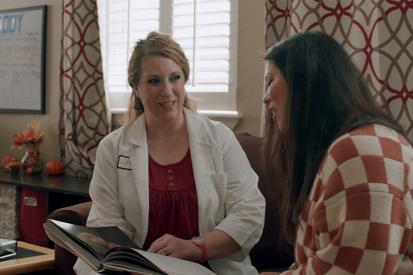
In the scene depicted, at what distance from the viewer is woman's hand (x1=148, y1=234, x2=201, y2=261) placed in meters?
1.71

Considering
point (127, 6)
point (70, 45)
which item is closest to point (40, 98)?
point (70, 45)

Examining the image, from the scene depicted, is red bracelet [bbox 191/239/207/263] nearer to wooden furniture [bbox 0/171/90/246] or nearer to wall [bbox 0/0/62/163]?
wooden furniture [bbox 0/171/90/246]

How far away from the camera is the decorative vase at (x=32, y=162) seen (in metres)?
3.51

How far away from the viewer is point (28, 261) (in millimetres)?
1878

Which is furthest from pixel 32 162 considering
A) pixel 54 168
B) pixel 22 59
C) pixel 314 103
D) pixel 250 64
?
pixel 314 103

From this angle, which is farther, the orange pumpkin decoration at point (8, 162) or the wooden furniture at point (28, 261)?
the orange pumpkin decoration at point (8, 162)

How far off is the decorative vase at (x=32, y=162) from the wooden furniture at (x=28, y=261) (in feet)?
4.73

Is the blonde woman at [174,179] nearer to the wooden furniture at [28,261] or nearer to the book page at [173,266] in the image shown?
the wooden furniture at [28,261]

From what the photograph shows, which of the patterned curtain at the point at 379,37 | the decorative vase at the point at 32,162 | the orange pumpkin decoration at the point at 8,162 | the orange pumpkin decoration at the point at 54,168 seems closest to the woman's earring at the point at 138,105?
the patterned curtain at the point at 379,37

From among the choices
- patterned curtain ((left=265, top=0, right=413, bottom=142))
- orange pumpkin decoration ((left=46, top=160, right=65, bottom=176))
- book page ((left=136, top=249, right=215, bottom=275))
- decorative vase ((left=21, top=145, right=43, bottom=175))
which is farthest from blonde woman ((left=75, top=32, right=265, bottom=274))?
decorative vase ((left=21, top=145, right=43, bottom=175))

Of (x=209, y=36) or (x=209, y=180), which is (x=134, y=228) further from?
(x=209, y=36)

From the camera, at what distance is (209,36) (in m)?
2.96

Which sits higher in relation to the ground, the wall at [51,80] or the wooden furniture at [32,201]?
the wall at [51,80]

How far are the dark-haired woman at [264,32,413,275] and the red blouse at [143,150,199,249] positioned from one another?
0.69 meters
